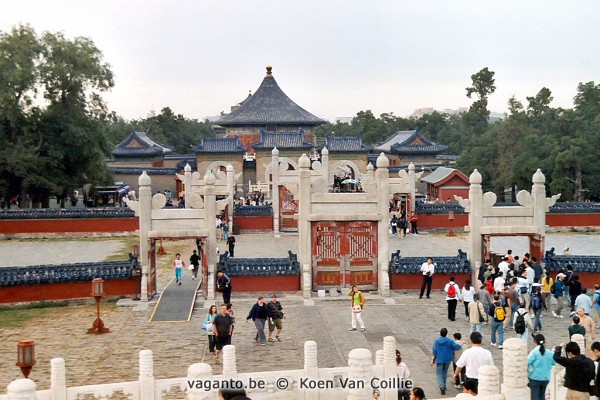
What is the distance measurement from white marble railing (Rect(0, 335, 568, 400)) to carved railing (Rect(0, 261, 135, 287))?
36.0 ft

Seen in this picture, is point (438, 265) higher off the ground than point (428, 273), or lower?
higher

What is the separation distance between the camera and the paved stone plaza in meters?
15.3

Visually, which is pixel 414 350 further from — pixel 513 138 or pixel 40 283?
pixel 513 138

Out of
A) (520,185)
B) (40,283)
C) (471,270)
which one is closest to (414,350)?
(471,270)

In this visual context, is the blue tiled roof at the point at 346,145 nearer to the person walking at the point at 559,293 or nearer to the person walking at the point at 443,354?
the person walking at the point at 559,293

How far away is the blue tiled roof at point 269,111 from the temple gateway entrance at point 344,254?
48.8 metres

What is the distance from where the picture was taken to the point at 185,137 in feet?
335

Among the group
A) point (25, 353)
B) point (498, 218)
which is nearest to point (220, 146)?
point (498, 218)

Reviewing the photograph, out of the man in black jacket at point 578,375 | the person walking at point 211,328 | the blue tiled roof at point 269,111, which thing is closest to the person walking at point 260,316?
the person walking at point 211,328

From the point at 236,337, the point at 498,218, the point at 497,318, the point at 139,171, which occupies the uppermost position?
the point at 139,171

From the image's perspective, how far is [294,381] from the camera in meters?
12.0

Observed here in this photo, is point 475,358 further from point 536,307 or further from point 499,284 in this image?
point 499,284

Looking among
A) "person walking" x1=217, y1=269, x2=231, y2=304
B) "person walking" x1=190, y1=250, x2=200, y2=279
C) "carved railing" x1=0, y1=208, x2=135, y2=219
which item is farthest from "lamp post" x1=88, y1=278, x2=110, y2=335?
"carved railing" x1=0, y1=208, x2=135, y2=219

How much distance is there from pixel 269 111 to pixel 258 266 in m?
51.9
